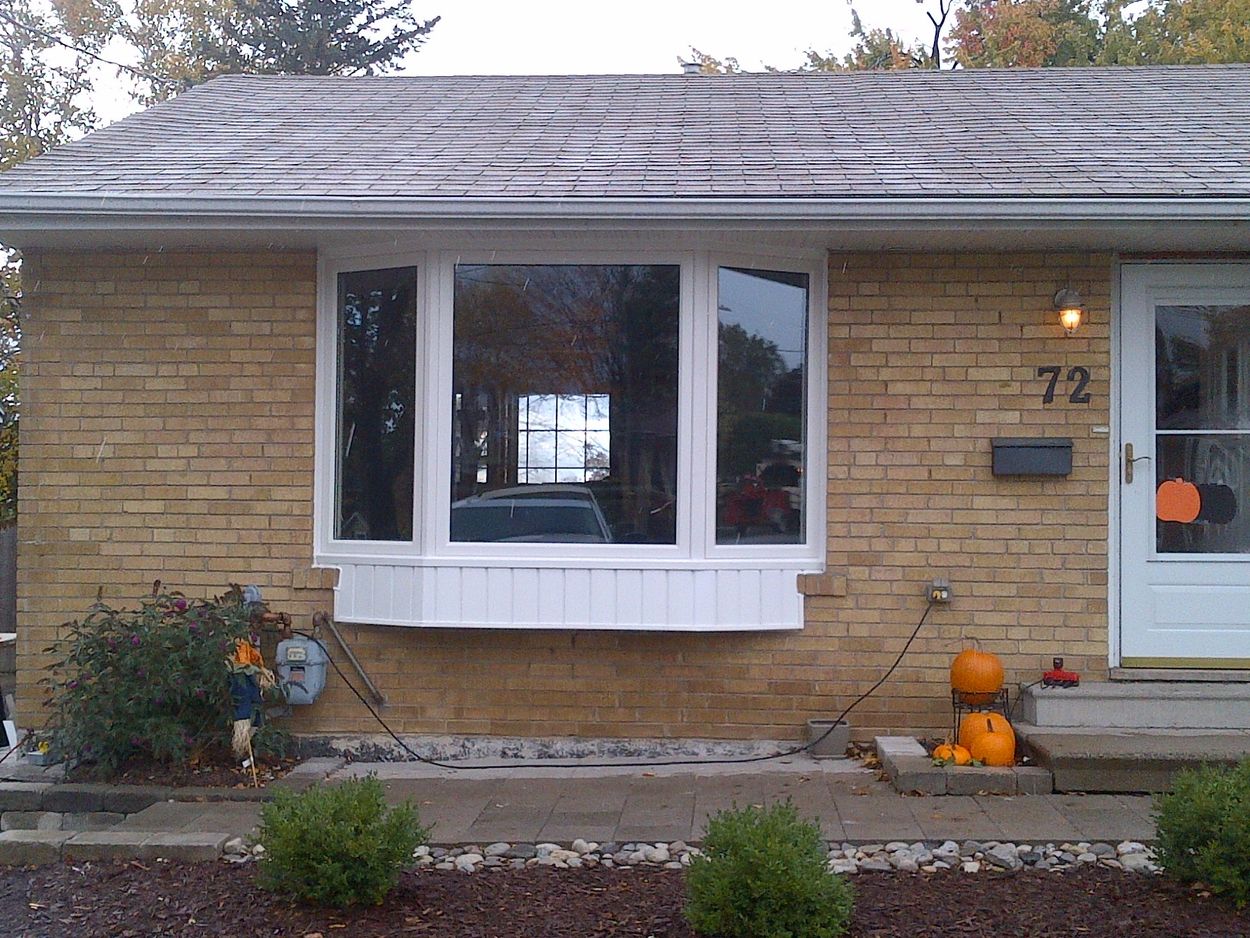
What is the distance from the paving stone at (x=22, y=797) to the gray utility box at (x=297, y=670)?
1227mm

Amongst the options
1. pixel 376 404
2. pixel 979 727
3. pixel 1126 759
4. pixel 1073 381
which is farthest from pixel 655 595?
pixel 1073 381

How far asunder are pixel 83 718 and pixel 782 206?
14.0 ft

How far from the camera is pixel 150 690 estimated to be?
597 cm

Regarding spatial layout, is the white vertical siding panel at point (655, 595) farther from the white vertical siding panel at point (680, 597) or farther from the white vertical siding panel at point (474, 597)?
the white vertical siding panel at point (474, 597)

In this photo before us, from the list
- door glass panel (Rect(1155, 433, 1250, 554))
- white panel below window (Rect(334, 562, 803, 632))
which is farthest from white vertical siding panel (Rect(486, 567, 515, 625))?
door glass panel (Rect(1155, 433, 1250, 554))

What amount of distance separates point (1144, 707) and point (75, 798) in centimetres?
534

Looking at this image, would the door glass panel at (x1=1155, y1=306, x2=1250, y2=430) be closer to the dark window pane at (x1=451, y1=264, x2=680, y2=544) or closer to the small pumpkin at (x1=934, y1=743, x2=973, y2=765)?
the small pumpkin at (x1=934, y1=743, x2=973, y2=765)

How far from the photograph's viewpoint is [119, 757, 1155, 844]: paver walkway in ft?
16.8

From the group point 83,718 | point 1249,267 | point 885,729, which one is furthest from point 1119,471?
point 83,718

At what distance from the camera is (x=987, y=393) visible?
21.5 ft

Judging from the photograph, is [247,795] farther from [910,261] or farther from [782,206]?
[910,261]

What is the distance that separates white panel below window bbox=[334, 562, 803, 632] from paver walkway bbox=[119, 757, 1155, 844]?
0.77 metres

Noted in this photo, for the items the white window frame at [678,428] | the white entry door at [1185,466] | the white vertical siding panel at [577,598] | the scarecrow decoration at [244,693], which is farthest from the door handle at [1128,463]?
the scarecrow decoration at [244,693]

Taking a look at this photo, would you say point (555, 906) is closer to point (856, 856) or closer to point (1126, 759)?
point (856, 856)
